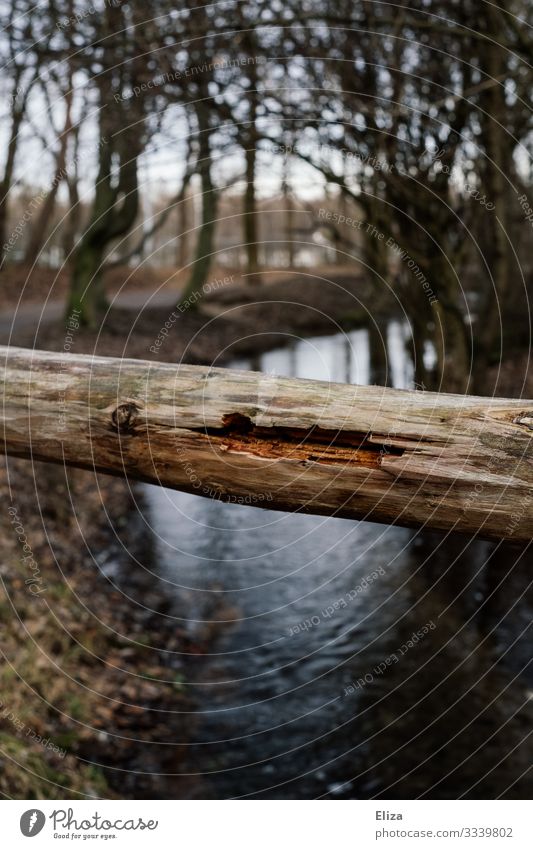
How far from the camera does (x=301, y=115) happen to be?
6488 mm

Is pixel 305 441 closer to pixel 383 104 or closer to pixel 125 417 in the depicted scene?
pixel 125 417

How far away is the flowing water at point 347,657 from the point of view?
16.3ft

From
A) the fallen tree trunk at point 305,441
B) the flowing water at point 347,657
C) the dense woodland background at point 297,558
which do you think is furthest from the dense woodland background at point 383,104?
the fallen tree trunk at point 305,441

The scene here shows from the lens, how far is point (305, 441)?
7.18 feet

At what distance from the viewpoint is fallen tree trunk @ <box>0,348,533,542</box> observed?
6.67 ft

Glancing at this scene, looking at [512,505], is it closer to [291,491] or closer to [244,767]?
[291,491]

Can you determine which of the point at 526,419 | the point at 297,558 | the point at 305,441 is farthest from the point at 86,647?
the point at 526,419
